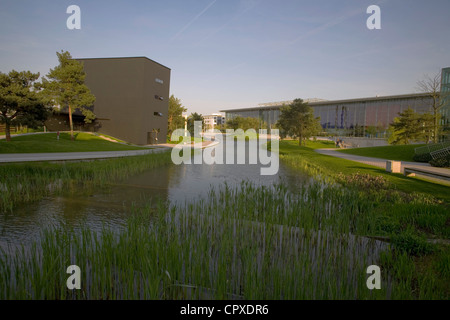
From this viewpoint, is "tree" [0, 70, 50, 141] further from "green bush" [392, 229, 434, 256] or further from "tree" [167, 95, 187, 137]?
"tree" [167, 95, 187, 137]

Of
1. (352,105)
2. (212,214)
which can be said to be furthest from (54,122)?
(352,105)

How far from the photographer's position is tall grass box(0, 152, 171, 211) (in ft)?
26.5

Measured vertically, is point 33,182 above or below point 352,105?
below

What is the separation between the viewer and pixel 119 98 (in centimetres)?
3397

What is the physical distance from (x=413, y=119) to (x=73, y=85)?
123ft

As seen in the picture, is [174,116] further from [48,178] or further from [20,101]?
[48,178]

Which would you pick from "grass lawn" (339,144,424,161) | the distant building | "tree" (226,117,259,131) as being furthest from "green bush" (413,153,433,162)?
the distant building

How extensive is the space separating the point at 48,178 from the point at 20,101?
47.3ft

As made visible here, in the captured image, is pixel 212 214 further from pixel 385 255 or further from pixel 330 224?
pixel 385 255

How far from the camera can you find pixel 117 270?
3.77 m

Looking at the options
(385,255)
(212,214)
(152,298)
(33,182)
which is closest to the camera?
(152,298)

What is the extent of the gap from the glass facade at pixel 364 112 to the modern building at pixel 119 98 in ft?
→ 133

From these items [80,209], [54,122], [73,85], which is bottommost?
[80,209]

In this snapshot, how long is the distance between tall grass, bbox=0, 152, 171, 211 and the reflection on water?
63 centimetres
